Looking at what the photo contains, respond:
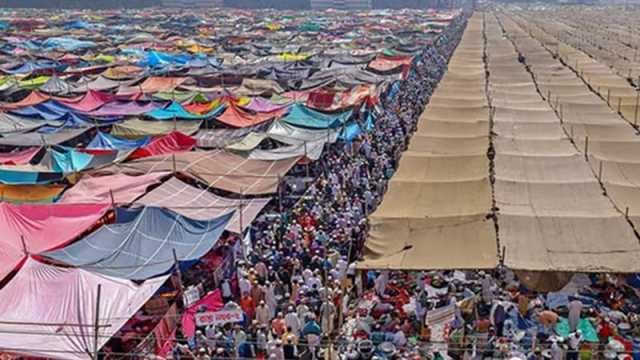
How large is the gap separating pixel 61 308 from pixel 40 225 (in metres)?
5.39

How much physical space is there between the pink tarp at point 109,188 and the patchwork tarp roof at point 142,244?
1.41 metres

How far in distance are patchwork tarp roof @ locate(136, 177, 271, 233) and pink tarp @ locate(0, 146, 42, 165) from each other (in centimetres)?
710

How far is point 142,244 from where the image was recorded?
1655 cm

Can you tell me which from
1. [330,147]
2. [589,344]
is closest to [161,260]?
[589,344]

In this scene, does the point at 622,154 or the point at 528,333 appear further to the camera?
the point at 622,154

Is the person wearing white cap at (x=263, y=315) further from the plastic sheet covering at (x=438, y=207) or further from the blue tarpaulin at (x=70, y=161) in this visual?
the blue tarpaulin at (x=70, y=161)

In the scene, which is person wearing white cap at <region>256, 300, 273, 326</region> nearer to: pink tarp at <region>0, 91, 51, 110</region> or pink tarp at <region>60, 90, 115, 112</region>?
pink tarp at <region>60, 90, 115, 112</region>

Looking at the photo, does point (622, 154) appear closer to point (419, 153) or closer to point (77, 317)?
point (419, 153)

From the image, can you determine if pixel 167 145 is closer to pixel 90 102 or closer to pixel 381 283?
pixel 90 102

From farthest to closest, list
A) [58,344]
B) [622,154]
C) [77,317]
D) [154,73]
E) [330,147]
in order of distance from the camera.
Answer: [154,73] < [330,147] < [622,154] < [77,317] < [58,344]

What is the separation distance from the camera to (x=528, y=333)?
1476 centimetres

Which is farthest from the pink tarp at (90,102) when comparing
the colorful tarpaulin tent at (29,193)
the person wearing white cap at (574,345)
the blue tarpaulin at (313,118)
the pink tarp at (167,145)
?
the person wearing white cap at (574,345)

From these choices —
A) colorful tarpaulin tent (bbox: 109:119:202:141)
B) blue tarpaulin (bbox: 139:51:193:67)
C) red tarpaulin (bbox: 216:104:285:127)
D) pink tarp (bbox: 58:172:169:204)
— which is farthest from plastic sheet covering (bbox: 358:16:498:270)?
blue tarpaulin (bbox: 139:51:193:67)

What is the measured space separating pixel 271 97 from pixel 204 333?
946 inches
